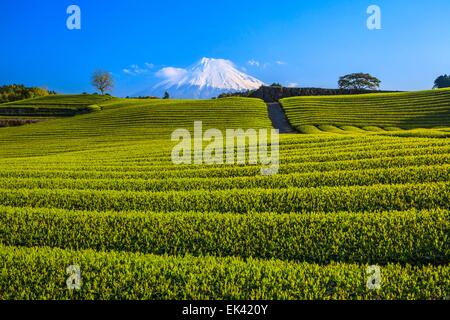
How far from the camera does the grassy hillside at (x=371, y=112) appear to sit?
1544 inches

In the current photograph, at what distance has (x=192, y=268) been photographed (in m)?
5.99

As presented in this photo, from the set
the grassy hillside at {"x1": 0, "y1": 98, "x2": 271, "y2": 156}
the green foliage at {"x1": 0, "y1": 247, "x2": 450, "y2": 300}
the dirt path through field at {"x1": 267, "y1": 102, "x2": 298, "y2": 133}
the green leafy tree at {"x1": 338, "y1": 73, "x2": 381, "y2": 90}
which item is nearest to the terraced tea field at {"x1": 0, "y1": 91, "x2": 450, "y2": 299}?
the green foliage at {"x1": 0, "y1": 247, "x2": 450, "y2": 300}

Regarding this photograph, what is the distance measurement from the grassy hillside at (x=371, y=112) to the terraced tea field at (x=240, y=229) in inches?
1080

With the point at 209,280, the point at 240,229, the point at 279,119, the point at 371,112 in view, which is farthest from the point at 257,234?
the point at 371,112

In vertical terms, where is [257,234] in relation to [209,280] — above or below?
above

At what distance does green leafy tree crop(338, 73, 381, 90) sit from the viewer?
94062 millimetres

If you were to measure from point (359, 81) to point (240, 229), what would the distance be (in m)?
99.7

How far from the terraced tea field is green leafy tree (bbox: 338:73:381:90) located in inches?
3495

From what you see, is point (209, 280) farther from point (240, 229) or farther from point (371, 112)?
point (371, 112)

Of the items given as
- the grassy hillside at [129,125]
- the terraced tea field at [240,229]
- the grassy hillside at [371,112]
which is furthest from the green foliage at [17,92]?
the terraced tea field at [240,229]

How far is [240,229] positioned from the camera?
7.44 meters

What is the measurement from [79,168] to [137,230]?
31.4 feet

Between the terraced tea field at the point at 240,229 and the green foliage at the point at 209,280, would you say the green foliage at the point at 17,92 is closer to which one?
the terraced tea field at the point at 240,229
